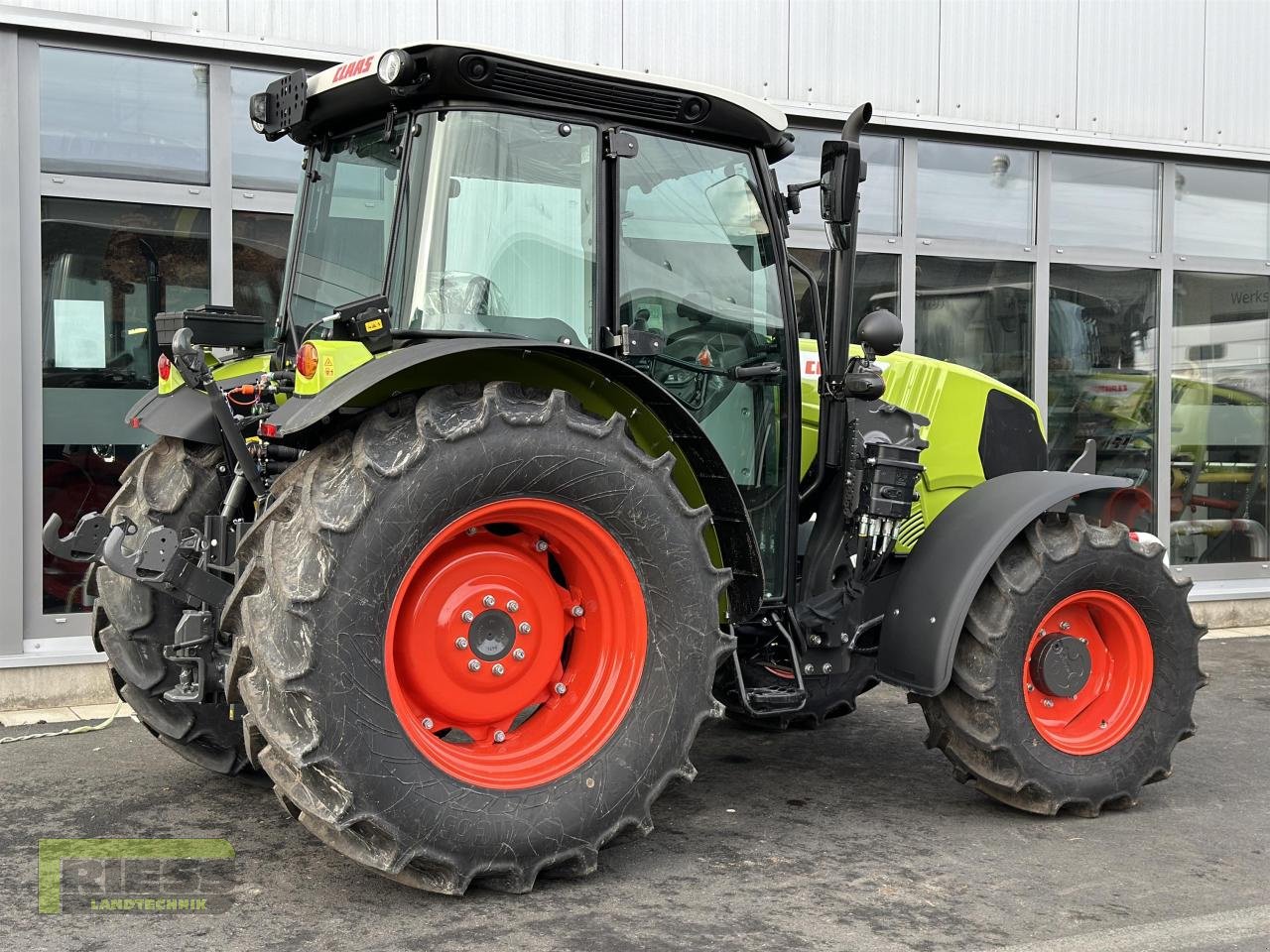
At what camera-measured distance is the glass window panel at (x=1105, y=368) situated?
8.63m

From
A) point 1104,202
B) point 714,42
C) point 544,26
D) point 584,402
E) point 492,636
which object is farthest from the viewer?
point 1104,202

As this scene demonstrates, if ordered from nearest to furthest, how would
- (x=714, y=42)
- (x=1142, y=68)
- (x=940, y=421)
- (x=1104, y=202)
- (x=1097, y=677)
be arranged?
(x=1097, y=677), (x=940, y=421), (x=714, y=42), (x=1142, y=68), (x=1104, y=202)

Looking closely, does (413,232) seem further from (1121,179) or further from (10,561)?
(1121,179)

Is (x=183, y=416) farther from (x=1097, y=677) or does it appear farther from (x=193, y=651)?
(x=1097, y=677)

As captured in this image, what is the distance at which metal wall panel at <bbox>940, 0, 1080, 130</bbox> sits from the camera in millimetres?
8016

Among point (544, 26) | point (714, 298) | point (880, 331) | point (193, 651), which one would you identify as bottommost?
point (193, 651)

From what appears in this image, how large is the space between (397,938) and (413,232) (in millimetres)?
1861

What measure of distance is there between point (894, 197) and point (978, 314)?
95cm

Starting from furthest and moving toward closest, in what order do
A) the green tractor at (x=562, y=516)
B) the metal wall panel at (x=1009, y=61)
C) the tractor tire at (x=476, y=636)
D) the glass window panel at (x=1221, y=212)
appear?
the glass window panel at (x=1221, y=212), the metal wall panel at (x=1009, y=61), the green tractor at (x=562, y=516), the tractor tire at (x=476, y=636)

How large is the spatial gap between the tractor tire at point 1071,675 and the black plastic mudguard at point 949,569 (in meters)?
0.12

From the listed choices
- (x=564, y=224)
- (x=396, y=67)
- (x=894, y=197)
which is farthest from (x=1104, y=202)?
(x=396, y=67)

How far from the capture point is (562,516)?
3.61m

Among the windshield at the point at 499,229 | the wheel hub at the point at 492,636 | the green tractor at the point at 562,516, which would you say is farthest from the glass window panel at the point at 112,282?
the wheel hub at the point at 492,636

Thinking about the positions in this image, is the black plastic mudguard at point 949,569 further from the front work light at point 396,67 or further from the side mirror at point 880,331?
the front work light at point 396,67
